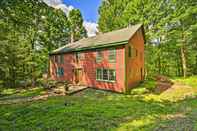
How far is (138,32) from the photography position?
2197cm

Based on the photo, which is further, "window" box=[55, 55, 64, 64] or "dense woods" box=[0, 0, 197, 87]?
"window" box=[55, 55, 64, 64]

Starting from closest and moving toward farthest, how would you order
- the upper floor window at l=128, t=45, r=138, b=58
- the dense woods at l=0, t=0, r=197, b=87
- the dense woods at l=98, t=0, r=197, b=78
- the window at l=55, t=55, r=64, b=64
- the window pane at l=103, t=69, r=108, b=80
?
the upper floor window at l=128, t=45, r=138, b=58, the window pane at l=103, t=69, r=108, b=80, the dense woods at l=0, t=0, r=197, b=87, the dense woods at l=98, t=0, r=197, b=78, the window at l=55, t=55, r=64, b=64

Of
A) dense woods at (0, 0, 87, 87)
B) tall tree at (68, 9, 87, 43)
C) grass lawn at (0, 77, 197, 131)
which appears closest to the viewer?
grass lawn at (0, 77, 197, 131)

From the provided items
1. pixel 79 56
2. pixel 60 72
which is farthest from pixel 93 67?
pixel 60 72

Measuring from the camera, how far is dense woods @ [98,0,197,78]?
2752cm

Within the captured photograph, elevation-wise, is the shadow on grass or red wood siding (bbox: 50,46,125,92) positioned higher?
red wood siding (bbox: 50,46,125,92)

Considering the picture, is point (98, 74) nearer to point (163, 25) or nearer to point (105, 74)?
point (105, 74)

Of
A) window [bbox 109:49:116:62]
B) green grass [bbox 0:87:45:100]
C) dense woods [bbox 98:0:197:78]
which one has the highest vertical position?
dense woods [bbox 98:0:197:78]

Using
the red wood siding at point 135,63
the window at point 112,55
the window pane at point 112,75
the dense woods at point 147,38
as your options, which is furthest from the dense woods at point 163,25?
the window at point 112,55

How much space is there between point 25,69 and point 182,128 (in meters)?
27.0

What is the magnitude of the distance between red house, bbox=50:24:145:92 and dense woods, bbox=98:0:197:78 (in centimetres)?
839

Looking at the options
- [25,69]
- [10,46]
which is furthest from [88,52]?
[25,69]

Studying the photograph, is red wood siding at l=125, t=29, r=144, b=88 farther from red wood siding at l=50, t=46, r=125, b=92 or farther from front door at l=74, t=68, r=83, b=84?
front door at l=74, t=68, r=83, b=84

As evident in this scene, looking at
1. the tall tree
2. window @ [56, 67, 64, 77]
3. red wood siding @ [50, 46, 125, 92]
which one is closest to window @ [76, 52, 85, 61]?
red wood siding @ [50, 46, 125, 92]
